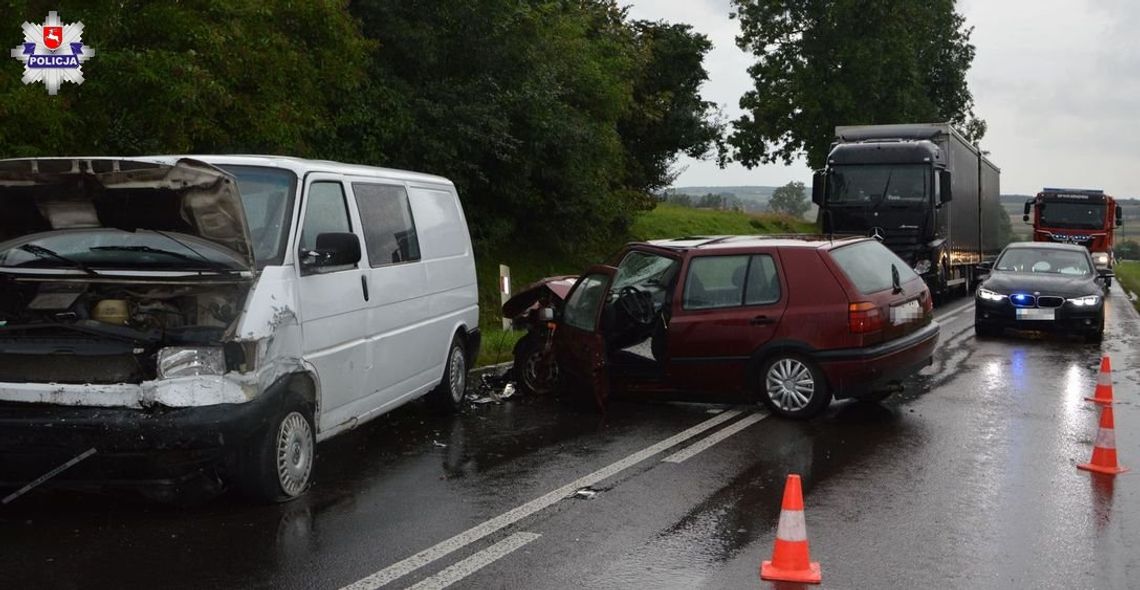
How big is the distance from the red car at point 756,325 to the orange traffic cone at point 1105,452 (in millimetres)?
2117

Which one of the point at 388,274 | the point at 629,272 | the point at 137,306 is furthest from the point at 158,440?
the point at 629,272

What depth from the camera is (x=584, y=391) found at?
1014cm

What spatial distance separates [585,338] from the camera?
33.1 feet

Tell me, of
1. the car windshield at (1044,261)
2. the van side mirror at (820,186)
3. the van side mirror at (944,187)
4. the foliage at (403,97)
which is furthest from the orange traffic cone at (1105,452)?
the van side mirror at (944,187)

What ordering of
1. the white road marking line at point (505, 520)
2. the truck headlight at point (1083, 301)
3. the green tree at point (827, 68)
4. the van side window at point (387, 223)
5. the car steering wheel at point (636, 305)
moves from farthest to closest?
the green tree at point (827, 68)
the truck headlight at point (1083, 301)
the car steering wheel at point (636, 305)
the van side window at point (387, 223)
the white road marking line at point (505, 520)

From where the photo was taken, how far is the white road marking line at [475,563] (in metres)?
5.31

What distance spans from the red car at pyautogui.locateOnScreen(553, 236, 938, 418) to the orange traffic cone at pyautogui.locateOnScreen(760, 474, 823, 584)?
14.3ft

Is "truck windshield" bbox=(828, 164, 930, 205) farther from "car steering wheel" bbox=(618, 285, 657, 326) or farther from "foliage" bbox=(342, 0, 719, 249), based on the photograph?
"car steering wheel" bbox=(618, 285, 657, 326)

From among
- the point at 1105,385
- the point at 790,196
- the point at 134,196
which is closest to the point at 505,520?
the point at 134,196

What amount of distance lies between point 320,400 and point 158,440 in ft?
3.96

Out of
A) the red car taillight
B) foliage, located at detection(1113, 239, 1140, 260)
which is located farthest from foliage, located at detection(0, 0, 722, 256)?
foliage, located at detection(1113, 239, 1140, 260)

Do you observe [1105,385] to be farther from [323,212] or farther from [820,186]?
[820,186]

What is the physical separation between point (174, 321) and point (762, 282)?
A: 5.33 metres

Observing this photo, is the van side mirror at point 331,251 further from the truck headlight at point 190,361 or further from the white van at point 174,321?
the truck headlight at point 190,361
